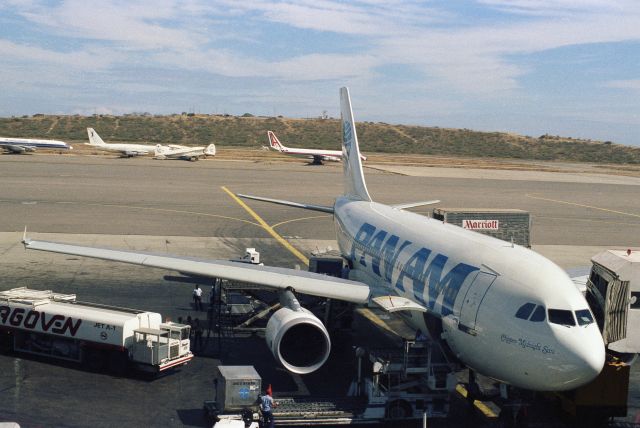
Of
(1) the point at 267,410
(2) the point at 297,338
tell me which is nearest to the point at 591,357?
(1) the point at 267,410

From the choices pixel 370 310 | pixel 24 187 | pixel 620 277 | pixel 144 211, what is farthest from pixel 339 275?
pixel 24 187

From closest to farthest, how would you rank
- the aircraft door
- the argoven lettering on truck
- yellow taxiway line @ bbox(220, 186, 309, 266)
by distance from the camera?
the aircraft door → the argoven lettering on truck → yellow taxiway line @ bbox(220, 186, 309, 266)

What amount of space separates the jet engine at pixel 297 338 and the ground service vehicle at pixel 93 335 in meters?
3.26

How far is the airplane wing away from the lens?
74.0 feet

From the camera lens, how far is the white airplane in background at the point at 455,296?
15.8 m

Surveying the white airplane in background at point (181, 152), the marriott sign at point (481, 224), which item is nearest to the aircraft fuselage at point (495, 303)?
the marriott sign at point (481, 224)

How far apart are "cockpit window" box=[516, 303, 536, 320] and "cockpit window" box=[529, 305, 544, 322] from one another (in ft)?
0.38

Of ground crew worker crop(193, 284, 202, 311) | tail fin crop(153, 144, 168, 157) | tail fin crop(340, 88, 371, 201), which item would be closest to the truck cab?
ground crew worker crop(193, 284, 202, 311)

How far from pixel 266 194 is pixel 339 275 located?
4020 cm

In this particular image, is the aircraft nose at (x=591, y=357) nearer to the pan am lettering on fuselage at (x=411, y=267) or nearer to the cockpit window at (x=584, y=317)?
the cockpit window at (x=584, y=317)

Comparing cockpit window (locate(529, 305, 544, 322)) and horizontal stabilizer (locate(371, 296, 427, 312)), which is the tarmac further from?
cockpit window (locate(529, 305, 544, 322))

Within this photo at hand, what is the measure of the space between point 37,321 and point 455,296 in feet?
42.8

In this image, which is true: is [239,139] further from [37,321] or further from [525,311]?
[525,311]

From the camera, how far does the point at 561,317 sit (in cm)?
1597
